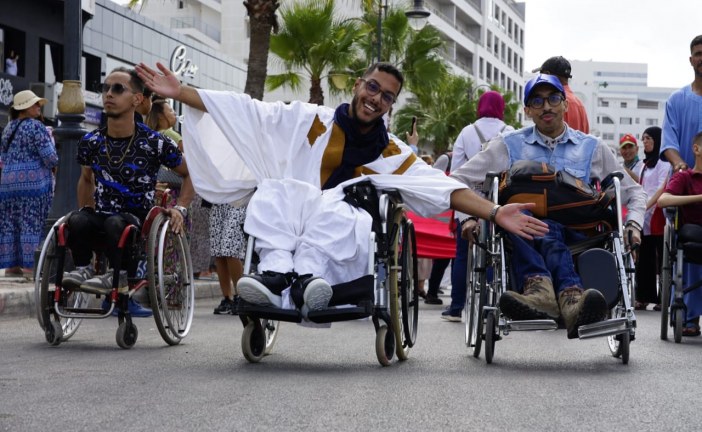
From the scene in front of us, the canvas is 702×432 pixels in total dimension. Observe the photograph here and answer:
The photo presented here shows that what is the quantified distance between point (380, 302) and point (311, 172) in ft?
3.04

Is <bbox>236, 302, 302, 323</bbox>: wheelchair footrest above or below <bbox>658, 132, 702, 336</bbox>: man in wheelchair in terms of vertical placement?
below

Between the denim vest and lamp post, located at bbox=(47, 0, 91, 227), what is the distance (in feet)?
19.4

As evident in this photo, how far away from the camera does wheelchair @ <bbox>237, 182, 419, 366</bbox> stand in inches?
247

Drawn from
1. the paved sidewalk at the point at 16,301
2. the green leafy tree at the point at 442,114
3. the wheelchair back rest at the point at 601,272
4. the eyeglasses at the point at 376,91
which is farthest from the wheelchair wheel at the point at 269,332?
the green leafy tree at the point at 442,114

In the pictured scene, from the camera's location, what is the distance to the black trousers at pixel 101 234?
299 inches

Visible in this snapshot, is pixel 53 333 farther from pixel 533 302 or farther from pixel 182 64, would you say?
pixel 182 64

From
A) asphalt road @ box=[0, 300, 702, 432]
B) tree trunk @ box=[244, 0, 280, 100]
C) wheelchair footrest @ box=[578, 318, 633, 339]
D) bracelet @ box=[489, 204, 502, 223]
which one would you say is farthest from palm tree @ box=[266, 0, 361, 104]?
wheelchair footrest @ box=[578, 318, 633, 339]

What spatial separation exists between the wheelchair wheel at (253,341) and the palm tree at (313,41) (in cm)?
2591

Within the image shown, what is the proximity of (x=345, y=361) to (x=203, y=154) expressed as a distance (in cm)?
148

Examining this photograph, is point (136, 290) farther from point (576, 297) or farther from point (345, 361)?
point (576, 297)

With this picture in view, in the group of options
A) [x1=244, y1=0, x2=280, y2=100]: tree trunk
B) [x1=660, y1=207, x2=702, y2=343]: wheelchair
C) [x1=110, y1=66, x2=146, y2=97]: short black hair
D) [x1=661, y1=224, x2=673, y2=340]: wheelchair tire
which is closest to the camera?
[x1=110, y1=66, x2=146, y2=97]: short black hair

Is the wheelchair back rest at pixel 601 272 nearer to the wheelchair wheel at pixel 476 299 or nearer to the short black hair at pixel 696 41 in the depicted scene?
the wheelchair wheel at pixel 476 299

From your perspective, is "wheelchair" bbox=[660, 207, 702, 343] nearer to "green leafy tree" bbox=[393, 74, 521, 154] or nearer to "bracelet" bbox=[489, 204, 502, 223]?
"bracelet" bbox=[489, 204, 502, 223]

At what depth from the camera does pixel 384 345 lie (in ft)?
21.4
